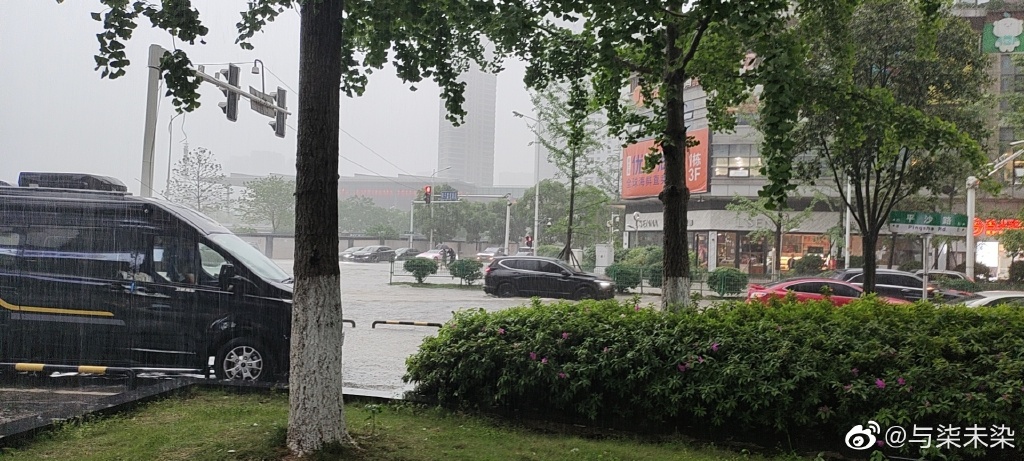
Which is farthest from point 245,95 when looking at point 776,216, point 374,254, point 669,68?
point 374,254

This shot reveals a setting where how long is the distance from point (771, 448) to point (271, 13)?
455cm

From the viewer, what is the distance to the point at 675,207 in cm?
677

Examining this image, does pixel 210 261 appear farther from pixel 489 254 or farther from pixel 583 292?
pixel 489 254

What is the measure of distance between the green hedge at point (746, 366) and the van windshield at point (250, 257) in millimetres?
2386

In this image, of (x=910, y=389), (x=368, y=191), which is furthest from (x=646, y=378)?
(x=368, y=191)

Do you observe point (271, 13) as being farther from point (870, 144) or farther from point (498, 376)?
point (870, 144)

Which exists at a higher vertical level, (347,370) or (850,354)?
(850,354)

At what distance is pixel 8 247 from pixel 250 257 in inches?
96.2

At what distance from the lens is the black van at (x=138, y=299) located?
7285 millimetres

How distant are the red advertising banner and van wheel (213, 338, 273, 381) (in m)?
23.2

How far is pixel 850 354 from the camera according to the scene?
4.77 metres

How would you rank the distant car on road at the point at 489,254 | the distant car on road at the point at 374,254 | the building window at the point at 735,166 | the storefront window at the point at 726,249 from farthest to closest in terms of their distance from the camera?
1. the distant car on road at the point at 374,254
2. the storefront window at the point at 726,249
3. the building window at the point at 735,166
4. the distant car on road at the point at 489,254

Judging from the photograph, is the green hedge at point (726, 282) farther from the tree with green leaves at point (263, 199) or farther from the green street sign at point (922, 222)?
the tree with green leaves at point (263, 199)

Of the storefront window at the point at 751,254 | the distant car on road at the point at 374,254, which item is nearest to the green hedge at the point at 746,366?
the storefront window at the point at 751,254
